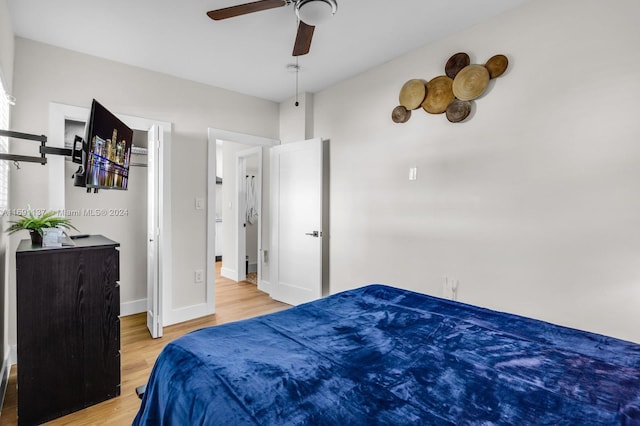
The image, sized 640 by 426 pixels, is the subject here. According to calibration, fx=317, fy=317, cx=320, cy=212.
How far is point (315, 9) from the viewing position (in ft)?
5.64

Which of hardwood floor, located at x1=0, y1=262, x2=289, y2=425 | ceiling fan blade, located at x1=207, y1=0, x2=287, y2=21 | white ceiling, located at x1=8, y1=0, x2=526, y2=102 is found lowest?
hardwood floor, located at x1=0, y1=262, x2=289, y2=425

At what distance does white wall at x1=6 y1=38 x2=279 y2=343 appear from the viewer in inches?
101

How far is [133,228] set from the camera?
3.72 metres

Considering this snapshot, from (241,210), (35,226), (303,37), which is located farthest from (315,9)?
(241,210)

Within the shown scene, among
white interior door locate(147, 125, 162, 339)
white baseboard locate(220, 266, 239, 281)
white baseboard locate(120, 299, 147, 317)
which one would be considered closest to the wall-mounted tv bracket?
white interior door locate(147, 125, 162, 339)

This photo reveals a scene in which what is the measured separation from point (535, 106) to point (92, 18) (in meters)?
3.22

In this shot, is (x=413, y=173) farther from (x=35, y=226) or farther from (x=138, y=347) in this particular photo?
(x=138, y=347)

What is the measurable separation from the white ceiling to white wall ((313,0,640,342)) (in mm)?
276

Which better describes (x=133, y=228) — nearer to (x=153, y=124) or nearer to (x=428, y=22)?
(x=153, y=124)

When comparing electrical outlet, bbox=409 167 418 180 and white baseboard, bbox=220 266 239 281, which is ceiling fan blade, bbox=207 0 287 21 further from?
white baseboard, bbox=220 266 239 281

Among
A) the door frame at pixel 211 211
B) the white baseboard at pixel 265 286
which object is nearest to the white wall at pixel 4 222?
the door frame at pixel 211 211

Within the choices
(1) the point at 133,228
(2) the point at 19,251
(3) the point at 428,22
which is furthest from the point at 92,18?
(3) the point at 428,22

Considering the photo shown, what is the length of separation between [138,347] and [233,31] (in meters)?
2.80

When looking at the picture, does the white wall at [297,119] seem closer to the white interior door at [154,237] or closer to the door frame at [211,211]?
the door frame at [211,211]
